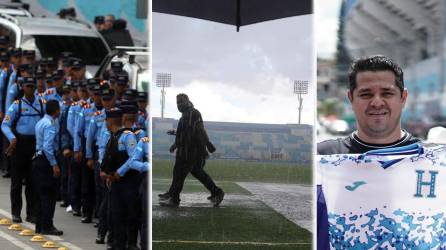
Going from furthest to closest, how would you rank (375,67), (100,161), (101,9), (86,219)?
(101,9), (86,219), (100,161), (375,67)

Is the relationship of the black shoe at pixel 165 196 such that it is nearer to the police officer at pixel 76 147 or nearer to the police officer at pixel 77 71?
the police officer at pixel 76 147

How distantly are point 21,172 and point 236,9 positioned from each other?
789 centimetres

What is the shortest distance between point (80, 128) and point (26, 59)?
3280 mm

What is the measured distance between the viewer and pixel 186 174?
5.00 meters

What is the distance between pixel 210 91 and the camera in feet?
16.4

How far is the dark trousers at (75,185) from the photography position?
13.1 m

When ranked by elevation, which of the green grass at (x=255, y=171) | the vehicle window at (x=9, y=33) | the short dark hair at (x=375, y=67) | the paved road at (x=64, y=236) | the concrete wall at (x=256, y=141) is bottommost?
the paved road at (x=64, y=236)

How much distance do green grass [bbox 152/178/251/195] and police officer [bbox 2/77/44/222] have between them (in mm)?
7645

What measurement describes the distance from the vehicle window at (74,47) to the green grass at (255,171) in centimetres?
1272

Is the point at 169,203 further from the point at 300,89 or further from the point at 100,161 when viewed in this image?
the point at 100,161

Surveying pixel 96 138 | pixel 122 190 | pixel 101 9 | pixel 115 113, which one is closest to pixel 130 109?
pixel 115 113

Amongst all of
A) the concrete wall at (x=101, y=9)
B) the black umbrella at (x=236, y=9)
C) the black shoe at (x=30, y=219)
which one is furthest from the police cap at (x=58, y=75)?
the black umbrella at (x=236, y=9)

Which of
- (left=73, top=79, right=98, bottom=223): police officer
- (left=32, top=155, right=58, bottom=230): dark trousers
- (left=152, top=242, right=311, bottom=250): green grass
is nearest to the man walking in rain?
(left=152, top=242, right=311, bottom=250): green grass

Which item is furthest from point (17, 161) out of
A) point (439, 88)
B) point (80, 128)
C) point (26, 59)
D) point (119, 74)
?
point (439, 88)
